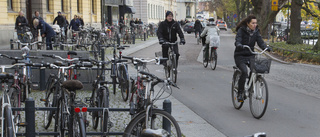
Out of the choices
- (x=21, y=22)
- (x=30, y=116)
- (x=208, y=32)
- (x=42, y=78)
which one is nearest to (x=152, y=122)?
(x=30, y=116)

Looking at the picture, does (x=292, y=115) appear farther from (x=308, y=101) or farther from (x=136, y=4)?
(x=136, y=4)

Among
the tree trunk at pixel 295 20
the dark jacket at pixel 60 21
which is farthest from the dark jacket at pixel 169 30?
the tree trunk at pixel 295 20

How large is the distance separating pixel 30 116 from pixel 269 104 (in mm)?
5679

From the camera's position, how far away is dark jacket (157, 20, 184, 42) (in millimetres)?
12500

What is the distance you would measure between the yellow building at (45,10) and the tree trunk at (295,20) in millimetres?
13883

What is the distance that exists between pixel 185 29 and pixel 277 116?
175 ft

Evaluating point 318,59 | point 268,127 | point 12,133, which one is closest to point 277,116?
point 268,127

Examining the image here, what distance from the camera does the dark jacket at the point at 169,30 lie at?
12500mm

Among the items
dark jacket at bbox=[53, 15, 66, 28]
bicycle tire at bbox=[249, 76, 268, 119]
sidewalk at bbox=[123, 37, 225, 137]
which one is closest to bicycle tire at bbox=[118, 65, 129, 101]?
sidewalk at bbox=[123, 37, 225, 137]

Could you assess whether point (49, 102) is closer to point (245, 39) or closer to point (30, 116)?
point (30, 116)

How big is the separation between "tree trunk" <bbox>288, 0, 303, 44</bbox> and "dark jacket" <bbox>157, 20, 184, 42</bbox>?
14361 mm

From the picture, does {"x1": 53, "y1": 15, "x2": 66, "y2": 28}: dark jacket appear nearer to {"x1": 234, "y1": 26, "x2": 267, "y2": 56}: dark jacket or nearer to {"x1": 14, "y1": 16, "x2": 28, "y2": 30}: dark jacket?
{"x1": 14, "y1": 16, "x2": 28, "y2": 30}: dark jacket

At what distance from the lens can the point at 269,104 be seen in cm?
975

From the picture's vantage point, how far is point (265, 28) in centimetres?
3834
